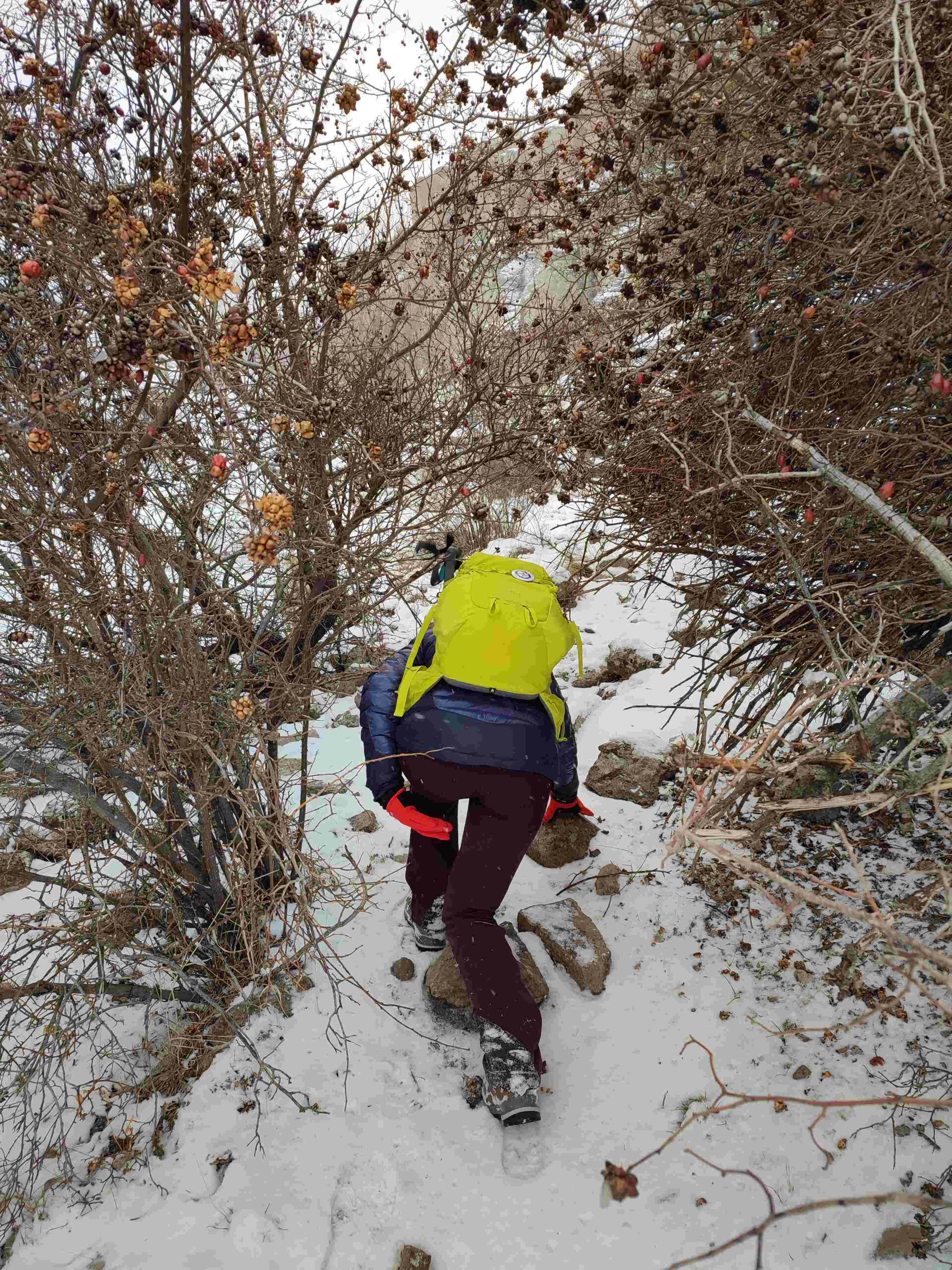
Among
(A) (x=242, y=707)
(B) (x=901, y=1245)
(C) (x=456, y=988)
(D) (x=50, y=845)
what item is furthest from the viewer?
(C) (x=456, y=988)

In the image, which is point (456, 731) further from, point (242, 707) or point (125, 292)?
point (125, 292)

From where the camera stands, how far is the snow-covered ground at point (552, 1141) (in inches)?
74.9

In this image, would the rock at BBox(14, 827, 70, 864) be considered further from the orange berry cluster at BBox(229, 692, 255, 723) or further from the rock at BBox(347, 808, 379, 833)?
the rock at BBox(347, 808, 379, 833)

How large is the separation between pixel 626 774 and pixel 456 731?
145cm

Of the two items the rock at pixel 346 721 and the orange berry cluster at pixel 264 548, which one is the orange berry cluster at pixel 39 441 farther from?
the rock at pixel 346 721

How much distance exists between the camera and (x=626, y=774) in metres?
3.45

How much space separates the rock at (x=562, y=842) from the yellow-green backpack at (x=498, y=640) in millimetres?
829

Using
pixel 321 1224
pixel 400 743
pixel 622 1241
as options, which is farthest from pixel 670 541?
pixel 321 1224

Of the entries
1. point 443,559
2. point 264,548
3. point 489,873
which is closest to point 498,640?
point 443,559

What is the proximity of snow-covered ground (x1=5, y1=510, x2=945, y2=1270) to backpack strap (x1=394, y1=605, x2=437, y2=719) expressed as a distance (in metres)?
0.49

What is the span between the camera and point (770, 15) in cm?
187

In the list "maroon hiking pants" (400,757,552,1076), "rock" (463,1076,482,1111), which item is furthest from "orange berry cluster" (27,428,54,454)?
"rock" (463,1076,482,1111)

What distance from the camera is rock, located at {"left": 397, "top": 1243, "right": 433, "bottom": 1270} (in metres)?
1.91

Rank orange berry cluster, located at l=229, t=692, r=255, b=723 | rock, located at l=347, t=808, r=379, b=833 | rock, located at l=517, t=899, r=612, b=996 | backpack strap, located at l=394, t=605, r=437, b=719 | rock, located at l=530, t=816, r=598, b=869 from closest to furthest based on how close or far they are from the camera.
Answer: orange berry cluster, located at l=229, t=692, r=255, b=723 → backpack strap, located at l=394, t=605, r=437, b=719 → rock, located at l=517, t=899, r=612, b=996 → rock, located at l=530, t=816, r=598, b=869 → rock, located at l=347, t=808, r=379, b=833
